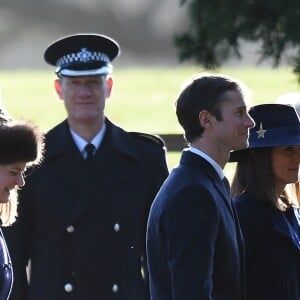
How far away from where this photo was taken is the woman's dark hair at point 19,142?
13.6 ft

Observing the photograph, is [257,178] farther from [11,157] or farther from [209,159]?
[11,157]

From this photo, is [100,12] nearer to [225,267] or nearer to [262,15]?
[262,15]

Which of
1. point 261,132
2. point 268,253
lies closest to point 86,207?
point 261,132

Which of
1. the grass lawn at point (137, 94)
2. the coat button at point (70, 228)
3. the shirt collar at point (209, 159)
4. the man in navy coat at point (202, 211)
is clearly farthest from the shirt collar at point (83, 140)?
the grass lawn at point (137, 94)

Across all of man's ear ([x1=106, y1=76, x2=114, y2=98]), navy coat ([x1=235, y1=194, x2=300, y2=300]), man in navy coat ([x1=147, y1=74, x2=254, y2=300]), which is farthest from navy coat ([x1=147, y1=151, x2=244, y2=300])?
man's ear ([x1=106, y1=76, x2=114, y2=98])

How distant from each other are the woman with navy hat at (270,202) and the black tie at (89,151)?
3.34 feet

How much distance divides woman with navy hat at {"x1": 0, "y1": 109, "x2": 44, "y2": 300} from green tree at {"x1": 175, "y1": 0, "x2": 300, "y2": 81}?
2.51 metres

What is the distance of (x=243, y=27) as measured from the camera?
263 inches

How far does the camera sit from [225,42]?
22.2 feet

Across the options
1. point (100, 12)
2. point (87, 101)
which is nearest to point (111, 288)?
point (87, 101)

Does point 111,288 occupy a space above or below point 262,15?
below

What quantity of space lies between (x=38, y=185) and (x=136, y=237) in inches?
18.9

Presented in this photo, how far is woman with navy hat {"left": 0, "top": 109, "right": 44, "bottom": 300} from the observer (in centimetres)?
414

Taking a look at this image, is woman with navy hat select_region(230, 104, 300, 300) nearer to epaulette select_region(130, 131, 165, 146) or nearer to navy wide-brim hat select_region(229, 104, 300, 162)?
navy wide-brim hat select_region(229, 104, 300, 162)
